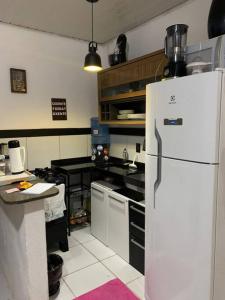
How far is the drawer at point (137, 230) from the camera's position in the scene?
208cm

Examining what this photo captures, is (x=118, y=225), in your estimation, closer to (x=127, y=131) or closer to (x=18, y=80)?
(x=127, y=131)

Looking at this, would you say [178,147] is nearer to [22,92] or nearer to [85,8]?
[85,8]

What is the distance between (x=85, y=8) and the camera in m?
2.34

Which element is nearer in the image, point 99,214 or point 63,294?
point 63,294

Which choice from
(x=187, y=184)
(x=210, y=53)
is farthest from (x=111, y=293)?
(x=210, y=53)

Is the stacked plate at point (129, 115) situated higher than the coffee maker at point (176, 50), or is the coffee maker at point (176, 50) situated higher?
the coffee maker at point (176, 50)

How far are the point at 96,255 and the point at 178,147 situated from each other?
65.2 inches

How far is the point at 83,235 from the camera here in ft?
9.50

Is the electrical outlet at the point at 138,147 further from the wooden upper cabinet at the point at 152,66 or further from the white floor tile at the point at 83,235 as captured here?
the white floor tile at the point at 83,235

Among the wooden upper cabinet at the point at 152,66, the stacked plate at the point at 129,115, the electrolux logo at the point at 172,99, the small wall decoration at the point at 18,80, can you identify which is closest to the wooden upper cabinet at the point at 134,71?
the wooden upper cabinet at the point at 152,66

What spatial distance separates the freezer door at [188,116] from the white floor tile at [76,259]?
57.5 inches

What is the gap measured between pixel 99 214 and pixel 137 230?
69cm

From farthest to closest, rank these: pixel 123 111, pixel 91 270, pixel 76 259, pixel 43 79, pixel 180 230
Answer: pixel 43 79 < pixel 123 111 < pixel 76 259 < pixel 91 270 < pixel 180 230

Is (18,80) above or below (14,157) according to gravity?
above
